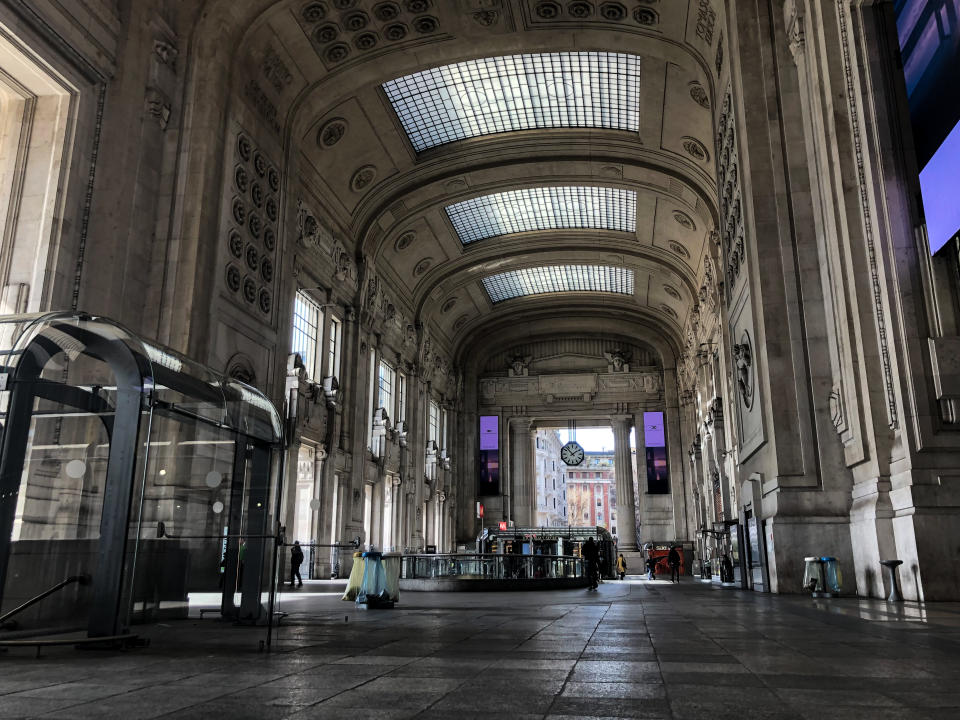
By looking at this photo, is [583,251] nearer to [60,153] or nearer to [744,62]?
[744,62]

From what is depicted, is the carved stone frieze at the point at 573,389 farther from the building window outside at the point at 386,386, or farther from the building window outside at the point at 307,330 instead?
the building window outside at the point at 307,330

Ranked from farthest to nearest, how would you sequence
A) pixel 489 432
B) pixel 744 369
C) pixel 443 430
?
pixel 489 432, pixel 443 430, pixel 744 369

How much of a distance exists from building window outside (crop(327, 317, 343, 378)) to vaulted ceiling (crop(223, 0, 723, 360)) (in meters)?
2.73

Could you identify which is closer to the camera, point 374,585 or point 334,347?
point 374,585

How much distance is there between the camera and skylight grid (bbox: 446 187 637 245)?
2656cm

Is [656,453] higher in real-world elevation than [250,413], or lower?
higher

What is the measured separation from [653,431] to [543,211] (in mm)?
14448

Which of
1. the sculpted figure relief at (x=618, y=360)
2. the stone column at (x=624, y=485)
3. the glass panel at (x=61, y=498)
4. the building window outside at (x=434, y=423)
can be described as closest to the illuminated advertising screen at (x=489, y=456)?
the building window outside at (x=434, y=423)

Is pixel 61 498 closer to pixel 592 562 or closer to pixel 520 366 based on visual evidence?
pixel 592 562

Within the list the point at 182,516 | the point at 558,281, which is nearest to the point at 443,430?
the point at 558,281

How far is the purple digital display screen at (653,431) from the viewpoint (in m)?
37.2

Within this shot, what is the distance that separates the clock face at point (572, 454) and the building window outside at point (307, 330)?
1916 cm

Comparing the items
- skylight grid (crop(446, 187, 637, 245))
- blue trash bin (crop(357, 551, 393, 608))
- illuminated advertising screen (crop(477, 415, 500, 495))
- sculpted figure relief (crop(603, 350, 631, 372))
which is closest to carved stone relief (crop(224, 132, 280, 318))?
blue trash bin (crop(357, 551, 393, 608))

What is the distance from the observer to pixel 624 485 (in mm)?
37500
